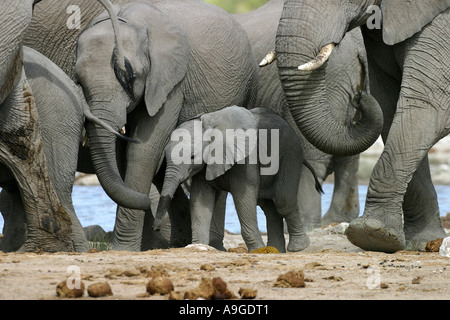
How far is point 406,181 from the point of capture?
7457 mm

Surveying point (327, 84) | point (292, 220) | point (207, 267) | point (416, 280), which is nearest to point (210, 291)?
point (207, 267)

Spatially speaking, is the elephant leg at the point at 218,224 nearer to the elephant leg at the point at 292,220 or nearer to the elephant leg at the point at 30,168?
the elephant leg at the point at 292,220

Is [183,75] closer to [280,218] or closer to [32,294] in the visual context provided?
[280,218]

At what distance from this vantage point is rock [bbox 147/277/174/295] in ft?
16.3

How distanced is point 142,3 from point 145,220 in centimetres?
162

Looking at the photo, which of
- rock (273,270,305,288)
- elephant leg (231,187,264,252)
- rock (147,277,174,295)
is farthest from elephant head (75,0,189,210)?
rock (147,277,174,295)

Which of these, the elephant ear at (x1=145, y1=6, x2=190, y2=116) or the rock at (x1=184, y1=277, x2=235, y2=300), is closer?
the rock at (x1=184, y1=277, x2=235, y2=300)

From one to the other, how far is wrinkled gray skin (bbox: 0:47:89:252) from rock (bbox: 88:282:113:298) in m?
2.31

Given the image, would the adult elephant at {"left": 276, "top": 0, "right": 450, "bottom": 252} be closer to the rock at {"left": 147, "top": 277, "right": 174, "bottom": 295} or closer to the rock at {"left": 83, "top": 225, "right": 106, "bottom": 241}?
the rock at {"left": 147, "top": 277, "right": 174, "bottom": 295}

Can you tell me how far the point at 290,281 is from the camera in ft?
17.4

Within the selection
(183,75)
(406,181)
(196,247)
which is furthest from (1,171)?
(406,181)

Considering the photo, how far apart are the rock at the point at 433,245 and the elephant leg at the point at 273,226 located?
1203 mm

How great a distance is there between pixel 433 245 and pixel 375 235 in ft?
2.10
